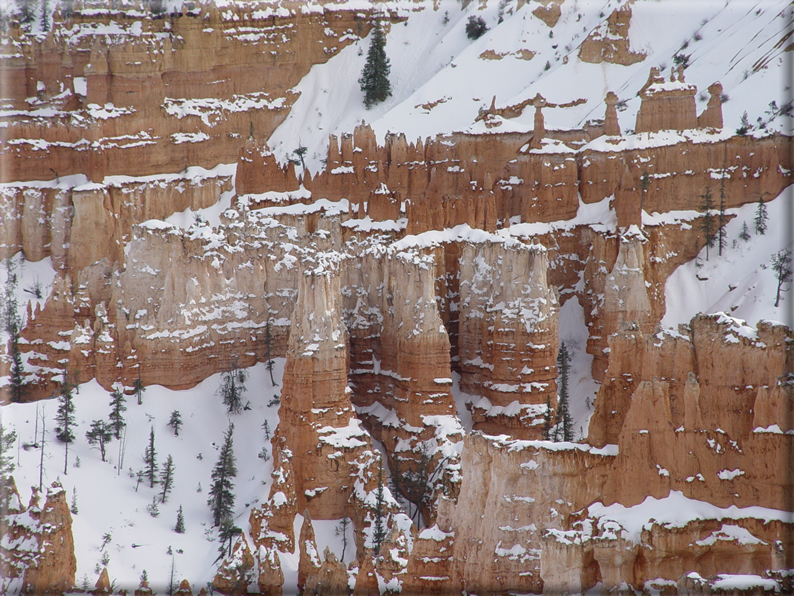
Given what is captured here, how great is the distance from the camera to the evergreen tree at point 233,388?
64625 mm

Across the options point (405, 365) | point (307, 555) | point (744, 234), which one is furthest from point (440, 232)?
point (307, 555)

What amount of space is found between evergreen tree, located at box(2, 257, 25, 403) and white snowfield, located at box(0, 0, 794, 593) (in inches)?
34.1

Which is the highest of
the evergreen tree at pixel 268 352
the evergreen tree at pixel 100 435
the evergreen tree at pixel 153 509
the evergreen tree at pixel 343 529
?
the evergreen tree at pixel 268 352

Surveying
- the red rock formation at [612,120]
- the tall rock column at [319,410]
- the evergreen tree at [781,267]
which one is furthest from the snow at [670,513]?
the red rock formation at [612,120]

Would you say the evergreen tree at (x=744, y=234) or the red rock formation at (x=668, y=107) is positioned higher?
the red rock formation at (x=668, y=107)

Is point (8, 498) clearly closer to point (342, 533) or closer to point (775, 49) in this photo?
point (342, 533)

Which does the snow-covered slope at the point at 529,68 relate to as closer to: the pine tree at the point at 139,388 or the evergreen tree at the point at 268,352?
the evergreen tree at the point at 268,352

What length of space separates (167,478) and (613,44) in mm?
58109

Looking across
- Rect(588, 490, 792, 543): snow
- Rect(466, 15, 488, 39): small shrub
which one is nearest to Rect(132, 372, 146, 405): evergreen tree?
Rect(588, 490, 792, 543): snow

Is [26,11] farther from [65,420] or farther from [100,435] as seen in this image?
[100,435]

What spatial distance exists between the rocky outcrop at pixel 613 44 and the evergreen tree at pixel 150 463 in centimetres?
5497

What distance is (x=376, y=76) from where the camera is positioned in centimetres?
10025

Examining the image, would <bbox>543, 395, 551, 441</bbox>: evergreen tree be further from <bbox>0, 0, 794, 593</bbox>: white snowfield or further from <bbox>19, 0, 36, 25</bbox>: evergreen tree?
<bbox>19, 0, 36, 25</bbox>: evergreen tree

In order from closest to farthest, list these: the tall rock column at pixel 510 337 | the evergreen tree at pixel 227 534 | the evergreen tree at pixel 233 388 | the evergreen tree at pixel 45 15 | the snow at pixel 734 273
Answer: the evergreen tree at pixel 227 534 < the evergreen tree at pixel 233 388 < the tall rock column at pixel 510 337 < the snow at pixel 734 273 < the evergreen tree at pixel 45 15
